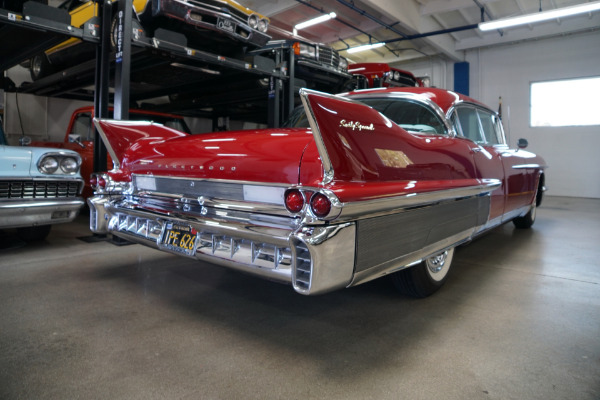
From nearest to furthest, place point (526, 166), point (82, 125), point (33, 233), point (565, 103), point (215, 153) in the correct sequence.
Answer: point (215, 153)
point (33, 233)
point (526, 166)
point (82, 125)
point (565, 103)

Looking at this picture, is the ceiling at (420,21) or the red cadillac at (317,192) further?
the ceiling at (420,21)

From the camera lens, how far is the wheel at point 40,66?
228 inches

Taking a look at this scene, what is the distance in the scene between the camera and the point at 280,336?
1947mm

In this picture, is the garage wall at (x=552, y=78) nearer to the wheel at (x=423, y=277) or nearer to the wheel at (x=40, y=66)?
the wheel at (x=423, y=277)

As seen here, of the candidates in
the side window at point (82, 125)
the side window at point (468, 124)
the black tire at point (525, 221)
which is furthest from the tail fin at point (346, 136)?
the side window at point (82, 125)

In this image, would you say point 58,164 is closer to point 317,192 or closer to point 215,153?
point 215,153

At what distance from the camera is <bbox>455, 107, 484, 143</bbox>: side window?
2.89 m

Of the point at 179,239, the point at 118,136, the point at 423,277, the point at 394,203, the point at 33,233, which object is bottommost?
the point at 423,277

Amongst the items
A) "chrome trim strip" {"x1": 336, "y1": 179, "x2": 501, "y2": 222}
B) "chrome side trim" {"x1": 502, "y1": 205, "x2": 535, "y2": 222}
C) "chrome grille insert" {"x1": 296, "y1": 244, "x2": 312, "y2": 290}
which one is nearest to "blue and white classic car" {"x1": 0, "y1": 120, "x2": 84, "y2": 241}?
"chrome grille insert" {"x1": 296, "y1": 244, "x2": 312, "y2": 290}

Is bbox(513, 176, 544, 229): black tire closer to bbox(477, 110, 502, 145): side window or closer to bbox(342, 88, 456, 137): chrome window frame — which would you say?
bbox(477, 110, 502, 145): side window

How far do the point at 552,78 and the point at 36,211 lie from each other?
13185 millimetres

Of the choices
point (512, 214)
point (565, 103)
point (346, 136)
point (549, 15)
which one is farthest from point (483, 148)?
point (565, 103)

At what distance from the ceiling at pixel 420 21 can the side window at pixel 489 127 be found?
5.97 metres

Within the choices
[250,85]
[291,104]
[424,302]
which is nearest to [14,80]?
[250,85]
